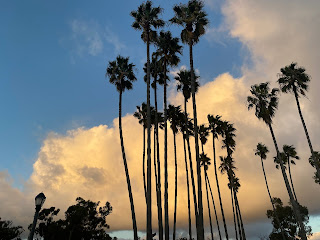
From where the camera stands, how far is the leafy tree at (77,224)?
179ft

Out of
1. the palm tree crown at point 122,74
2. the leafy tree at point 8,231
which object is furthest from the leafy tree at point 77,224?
the palm tree crown at point 122,74

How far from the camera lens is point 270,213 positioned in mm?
72688

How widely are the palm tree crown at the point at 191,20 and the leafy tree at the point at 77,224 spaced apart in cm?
4971

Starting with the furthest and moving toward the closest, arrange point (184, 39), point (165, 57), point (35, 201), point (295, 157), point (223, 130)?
1. point (295, 157)
2. point (223, 130)
3. point (165, 57)
4. point (184, 39)
5. point (35, 201)

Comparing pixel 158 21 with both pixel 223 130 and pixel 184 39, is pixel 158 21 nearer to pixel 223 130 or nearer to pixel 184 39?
pixel 184 39

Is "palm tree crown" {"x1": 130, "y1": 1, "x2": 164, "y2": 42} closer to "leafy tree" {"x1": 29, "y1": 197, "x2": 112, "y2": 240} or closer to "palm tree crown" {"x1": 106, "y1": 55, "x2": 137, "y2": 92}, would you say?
"palm tree crown" {"x1": 106, "y1": 55, "x2": 137, "y2": 92}

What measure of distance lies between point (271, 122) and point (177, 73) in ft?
52.0

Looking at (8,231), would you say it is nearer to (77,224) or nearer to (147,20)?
(77,224)

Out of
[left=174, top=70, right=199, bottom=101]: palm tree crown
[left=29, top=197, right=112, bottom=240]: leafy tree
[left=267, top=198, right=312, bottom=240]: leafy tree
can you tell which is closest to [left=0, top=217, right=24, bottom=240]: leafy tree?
[left=29, top=197, right=112, bottom=240]: leafy tree

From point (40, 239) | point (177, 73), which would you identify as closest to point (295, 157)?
point (177, 73)

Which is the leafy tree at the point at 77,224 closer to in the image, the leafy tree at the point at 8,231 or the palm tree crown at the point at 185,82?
the leafy tree at the point at 8,231

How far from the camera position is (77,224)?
5622 centimetres

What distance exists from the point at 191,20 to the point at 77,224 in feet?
172

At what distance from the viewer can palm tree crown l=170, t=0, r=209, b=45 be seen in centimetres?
2603
